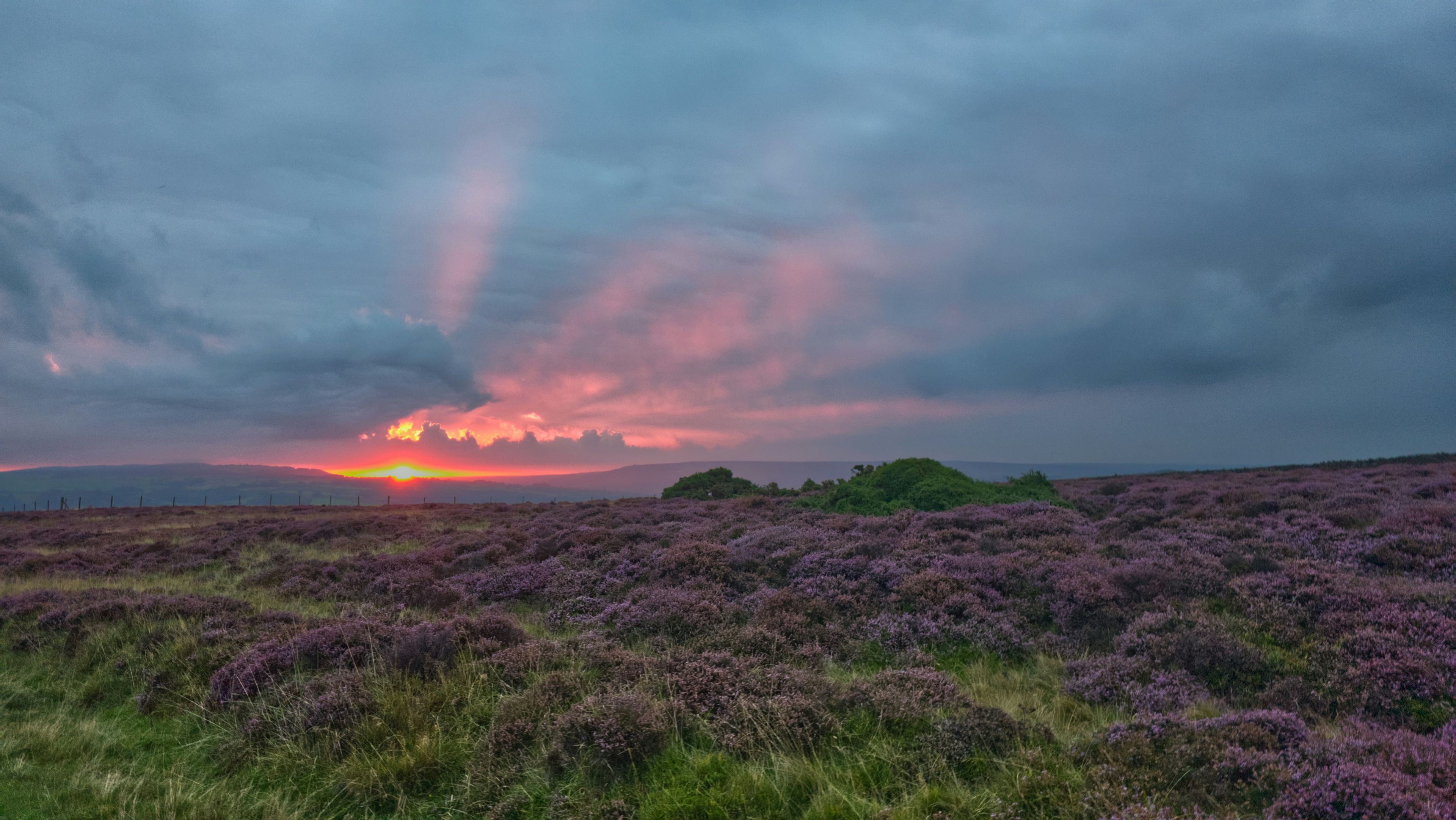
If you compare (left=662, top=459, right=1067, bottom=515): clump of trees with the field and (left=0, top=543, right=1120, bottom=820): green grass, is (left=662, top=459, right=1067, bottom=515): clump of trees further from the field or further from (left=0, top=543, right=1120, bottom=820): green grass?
(left=0, top=543, right=1120, bottom=820): green grass

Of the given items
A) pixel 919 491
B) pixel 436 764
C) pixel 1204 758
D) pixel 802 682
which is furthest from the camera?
pixel 919 491

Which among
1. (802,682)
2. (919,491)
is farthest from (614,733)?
(919,491)

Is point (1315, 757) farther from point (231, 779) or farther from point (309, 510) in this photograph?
point (309, 510)

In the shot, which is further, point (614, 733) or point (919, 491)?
point (919, 491)

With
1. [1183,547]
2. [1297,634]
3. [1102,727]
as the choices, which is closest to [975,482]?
[1183,547]

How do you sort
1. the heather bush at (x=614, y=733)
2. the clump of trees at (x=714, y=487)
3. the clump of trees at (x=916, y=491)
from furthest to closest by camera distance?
the clump of trees at (x=714, y=487), the clump of trees at (x=916, y=491), the heather bush at (x=614, y=733)

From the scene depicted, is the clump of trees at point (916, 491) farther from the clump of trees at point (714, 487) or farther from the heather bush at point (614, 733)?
the heather bush at point (614, 733)

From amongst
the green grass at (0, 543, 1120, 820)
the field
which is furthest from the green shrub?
the green grass at (0, 543, 1120, 820)

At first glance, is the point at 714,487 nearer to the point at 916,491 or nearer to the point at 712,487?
the point at 712,487

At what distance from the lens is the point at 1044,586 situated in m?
11.0

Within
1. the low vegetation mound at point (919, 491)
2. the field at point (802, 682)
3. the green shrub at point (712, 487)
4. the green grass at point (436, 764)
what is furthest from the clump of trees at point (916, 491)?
the green grass at point (436, 764)

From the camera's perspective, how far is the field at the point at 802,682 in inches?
203

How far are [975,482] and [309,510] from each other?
5504 centimetres

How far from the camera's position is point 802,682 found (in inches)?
280
